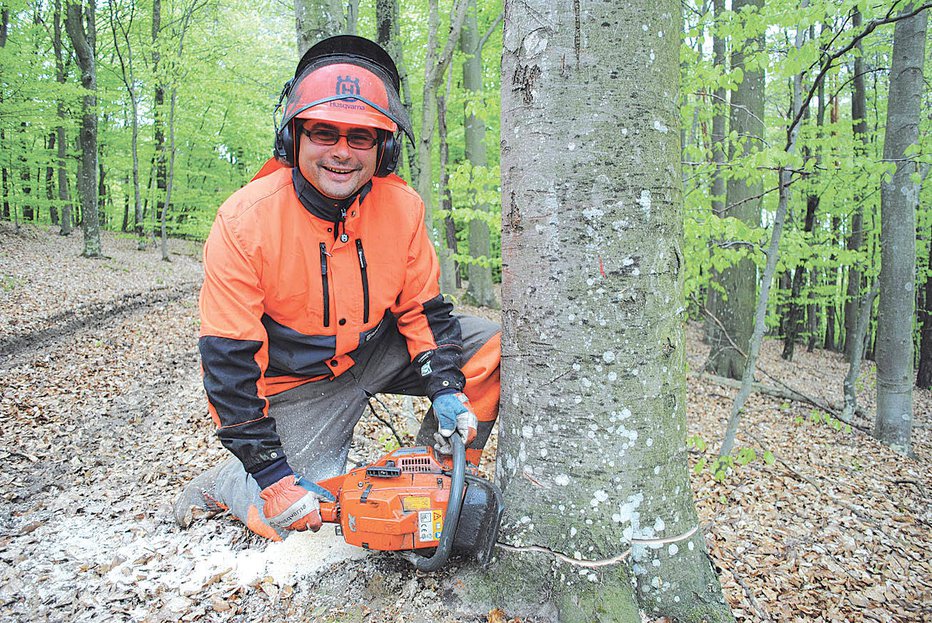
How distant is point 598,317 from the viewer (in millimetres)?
1967

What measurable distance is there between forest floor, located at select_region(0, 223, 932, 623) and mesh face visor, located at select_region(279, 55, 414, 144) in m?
1.88

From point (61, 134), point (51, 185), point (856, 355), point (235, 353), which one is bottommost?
point (856, 355)

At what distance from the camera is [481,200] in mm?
5891

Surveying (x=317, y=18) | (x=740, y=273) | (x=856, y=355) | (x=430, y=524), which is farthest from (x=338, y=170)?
(x=740, y=273)

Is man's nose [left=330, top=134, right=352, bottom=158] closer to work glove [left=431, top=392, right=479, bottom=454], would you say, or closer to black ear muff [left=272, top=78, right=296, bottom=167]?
black ear muff [left=272, top=78, right=296, bottom=167]

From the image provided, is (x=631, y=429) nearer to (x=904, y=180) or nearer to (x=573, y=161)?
(x=573, y=161)

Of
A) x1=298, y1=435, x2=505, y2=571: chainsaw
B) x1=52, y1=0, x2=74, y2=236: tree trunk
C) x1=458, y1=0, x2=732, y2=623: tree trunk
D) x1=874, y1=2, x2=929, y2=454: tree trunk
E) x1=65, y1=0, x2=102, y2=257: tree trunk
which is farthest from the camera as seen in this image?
x1=52, y1=0, x2=74, y2=236: tree trunk

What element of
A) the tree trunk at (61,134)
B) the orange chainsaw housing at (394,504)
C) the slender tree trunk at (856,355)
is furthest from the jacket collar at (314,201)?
the tree trunk at (61,134)

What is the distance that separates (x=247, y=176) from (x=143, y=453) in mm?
19286

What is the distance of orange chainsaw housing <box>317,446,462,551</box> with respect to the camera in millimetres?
2125

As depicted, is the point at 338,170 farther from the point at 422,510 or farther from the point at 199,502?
the point at 199,502

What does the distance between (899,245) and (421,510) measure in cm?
674

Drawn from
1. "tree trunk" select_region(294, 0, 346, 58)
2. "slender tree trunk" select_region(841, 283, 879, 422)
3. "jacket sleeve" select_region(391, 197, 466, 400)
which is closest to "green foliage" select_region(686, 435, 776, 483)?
"jacket sleeve" select_region(391, 197, 466, 400)

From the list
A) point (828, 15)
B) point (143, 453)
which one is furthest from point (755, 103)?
point (143, 453)
